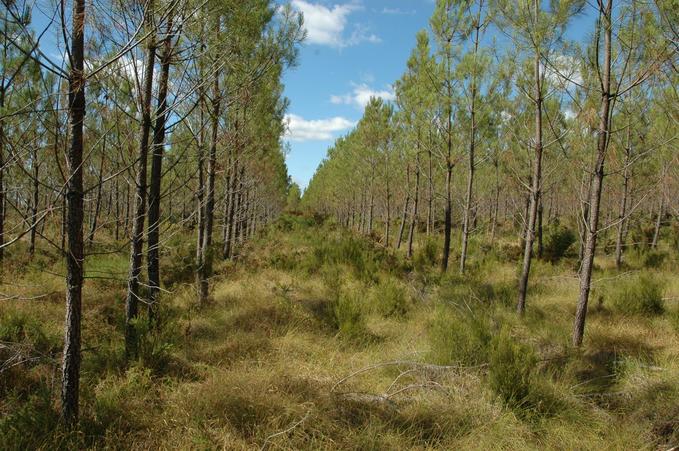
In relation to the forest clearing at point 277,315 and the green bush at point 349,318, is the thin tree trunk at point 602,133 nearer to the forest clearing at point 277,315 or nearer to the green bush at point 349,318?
the forest clearing at point 277,315

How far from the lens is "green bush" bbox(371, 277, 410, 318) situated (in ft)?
20.9

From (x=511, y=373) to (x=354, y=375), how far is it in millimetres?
1536

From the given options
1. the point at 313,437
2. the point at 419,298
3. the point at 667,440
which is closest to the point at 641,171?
the point at 419,298

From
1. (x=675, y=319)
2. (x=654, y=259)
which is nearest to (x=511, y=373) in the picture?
(x=675, y=319)

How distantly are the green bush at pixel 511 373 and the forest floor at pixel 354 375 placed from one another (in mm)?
13

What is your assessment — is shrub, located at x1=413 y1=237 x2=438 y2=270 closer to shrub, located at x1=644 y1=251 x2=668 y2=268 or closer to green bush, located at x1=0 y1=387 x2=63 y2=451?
shrub, located at x1=644 y1=251 x2=668 y2=268

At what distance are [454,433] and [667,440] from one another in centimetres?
161

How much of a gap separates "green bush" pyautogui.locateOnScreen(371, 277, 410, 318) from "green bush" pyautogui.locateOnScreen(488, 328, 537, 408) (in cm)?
249

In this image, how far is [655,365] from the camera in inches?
175

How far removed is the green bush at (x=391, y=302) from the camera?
20.9 feet

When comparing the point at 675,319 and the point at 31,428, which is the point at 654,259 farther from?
the point at 31,428

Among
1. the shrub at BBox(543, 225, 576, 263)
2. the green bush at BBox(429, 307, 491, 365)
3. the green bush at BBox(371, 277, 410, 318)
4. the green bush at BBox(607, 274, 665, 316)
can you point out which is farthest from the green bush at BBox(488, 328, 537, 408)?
the shrub at BBox(543, 225, 576, 263)

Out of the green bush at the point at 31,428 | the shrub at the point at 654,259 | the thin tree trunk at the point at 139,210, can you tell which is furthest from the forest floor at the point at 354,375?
the shrub at the point at 654,259

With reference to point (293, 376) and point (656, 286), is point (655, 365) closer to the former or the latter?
point (656, 286)
